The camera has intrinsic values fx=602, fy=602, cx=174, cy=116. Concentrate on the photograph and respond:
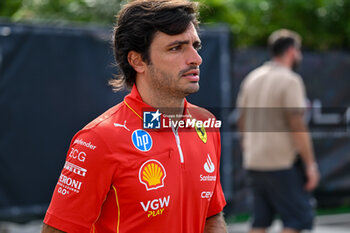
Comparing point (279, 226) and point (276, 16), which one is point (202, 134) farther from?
point (276, 16)

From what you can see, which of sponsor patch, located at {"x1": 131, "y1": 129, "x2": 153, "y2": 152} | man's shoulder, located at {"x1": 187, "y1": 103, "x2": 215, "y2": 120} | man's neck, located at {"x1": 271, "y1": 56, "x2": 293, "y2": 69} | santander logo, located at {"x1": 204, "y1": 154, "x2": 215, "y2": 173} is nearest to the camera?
sponsor patch, located at {"x1": 131, "y1": 129, "x2": 153, "y2": 152}

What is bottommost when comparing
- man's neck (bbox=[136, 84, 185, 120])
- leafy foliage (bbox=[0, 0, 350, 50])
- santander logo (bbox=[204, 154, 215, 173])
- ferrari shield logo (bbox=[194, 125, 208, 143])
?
santander logo (bbox=[204, 154, 215, 173])

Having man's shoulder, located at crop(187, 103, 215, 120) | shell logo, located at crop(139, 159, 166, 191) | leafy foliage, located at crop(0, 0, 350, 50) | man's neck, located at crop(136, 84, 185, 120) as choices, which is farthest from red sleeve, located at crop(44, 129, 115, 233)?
leafy foliage, located at crop(0, 0, 350, 50)

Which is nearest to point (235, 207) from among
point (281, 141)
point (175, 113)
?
point (281, 141)

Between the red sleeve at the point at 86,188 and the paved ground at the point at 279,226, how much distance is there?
4718 millimetres

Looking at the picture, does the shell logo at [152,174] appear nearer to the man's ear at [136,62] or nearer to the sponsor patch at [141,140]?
the sponsor patch at [141,140]

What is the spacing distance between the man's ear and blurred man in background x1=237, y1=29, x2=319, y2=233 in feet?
10.3

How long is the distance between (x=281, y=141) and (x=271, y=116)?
10.4 inches

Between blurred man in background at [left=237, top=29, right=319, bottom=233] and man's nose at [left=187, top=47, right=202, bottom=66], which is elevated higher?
man's nose at [left=187, top=47, right=202, bottom=66]

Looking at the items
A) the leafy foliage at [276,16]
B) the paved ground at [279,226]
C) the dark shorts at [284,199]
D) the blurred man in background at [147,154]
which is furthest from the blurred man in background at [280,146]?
the leafy foliage at [276,16]

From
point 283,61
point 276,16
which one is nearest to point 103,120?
point 283,61

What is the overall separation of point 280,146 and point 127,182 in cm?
355

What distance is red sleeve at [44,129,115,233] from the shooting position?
2371 mm

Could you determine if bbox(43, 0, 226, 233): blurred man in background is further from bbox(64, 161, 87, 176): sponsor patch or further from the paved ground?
the paved ground
